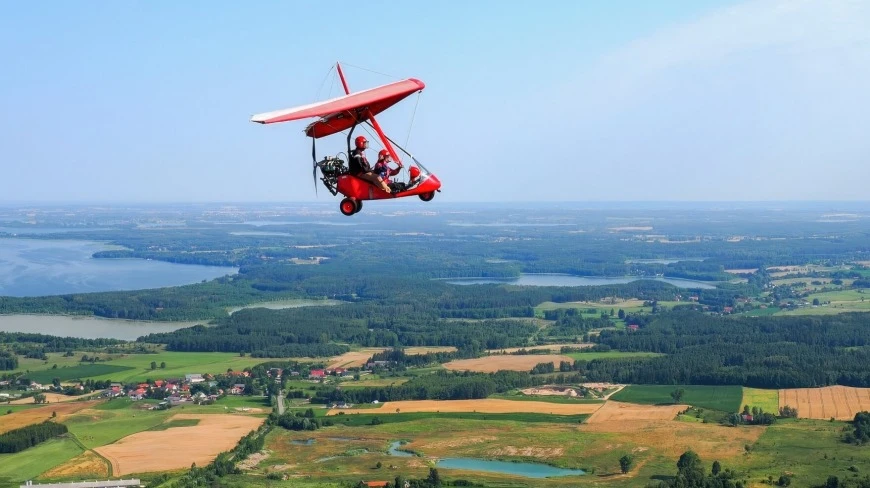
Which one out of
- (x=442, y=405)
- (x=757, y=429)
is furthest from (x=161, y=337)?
(x=757, y=429)

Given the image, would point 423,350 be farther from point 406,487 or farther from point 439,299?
point 406,487

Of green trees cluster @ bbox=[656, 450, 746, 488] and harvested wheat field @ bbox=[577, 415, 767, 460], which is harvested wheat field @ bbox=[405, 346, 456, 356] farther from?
green trees cluster @ bbox=[656, 450, 746, 488]

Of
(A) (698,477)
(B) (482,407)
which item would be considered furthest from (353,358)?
(A) (698,477)

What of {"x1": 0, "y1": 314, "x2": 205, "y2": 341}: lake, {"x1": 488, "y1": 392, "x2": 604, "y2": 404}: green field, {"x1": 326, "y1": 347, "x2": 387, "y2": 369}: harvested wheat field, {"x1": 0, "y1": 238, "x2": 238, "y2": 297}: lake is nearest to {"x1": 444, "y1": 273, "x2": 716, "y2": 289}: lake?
{"x1": 0, "y1": 238, "x2": 238, "y2": 297}: lake

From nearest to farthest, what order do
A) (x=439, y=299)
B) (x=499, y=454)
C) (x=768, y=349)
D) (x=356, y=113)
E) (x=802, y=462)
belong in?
(x=356, y=113) < (x=802, y=462) < (x=499, y=454) < (x=768, y=349) < (x=439, y=299)

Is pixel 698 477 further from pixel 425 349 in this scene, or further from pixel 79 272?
pixel 79 272
